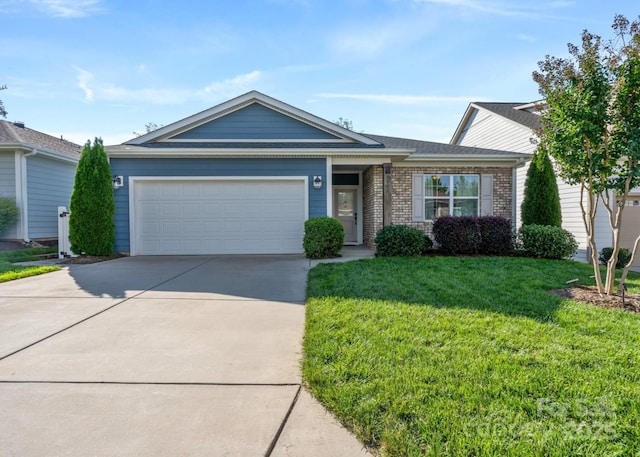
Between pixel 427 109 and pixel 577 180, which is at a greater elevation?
pixel 427 109

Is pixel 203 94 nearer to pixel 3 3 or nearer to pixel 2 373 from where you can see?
pixel 3 3

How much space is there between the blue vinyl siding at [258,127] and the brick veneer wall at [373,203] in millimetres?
1728

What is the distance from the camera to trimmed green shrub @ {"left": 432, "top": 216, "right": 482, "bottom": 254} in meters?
9.66

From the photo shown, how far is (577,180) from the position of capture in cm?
541

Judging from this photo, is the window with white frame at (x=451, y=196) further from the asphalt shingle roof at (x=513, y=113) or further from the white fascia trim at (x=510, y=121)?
the asphalt shingle roof at (x=513, y=113)

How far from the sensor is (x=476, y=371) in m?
2.72

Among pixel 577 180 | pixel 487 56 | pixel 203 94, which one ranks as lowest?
pixel 577 180

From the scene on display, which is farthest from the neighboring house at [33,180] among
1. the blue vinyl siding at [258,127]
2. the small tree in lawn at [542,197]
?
the small tree in lawn at [542,197]

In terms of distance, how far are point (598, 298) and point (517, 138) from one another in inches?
432

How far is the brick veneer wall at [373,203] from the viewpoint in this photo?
36.7 ft

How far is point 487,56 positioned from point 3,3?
11321 millimetres

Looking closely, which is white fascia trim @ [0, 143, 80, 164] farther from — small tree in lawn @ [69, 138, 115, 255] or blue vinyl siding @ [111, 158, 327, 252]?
small tree in lawn @ [69, 138, 115, 255]

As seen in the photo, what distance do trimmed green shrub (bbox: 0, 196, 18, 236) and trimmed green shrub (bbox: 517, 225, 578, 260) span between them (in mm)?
14759

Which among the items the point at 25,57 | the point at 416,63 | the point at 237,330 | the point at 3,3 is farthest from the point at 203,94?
the point at 237,330
